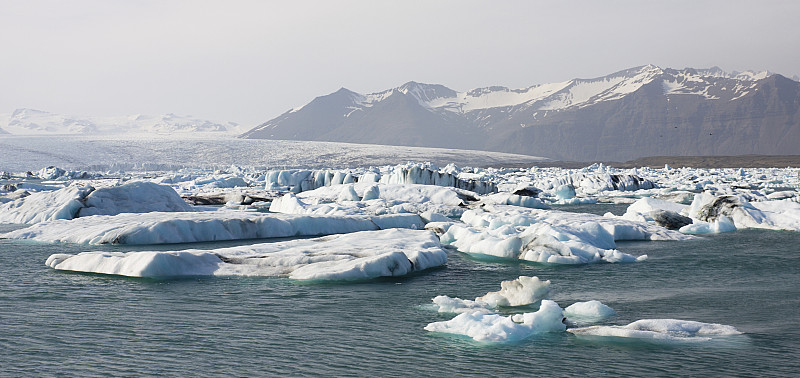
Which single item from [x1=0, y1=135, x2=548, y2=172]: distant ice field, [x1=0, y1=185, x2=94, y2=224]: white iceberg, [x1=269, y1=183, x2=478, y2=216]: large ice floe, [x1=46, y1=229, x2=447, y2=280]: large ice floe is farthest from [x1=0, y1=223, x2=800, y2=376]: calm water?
[x1=0, y1=135, x2=548, y2=172]: distant ice field

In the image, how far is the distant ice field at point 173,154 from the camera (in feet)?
311

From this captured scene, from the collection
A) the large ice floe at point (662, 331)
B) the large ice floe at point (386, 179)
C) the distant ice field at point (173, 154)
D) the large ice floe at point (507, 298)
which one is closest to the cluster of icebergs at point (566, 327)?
the large ice floe at point (662, 331)

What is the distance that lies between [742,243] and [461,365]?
16.1 metres

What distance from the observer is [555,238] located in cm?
1936

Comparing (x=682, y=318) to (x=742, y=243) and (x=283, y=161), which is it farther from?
(x=283, y=161)

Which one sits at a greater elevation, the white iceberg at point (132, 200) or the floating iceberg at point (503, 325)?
the white iceberg at point (132, 200)

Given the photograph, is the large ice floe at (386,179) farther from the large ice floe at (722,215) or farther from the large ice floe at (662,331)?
the large ice floe at (662,331)

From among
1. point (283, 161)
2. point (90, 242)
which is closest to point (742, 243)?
point (90, 242)

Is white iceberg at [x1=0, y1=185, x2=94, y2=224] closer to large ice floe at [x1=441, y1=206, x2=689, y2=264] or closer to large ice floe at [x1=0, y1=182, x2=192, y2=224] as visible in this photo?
large ice floe at [x1=0, y1=182, x2=192, y2=224]

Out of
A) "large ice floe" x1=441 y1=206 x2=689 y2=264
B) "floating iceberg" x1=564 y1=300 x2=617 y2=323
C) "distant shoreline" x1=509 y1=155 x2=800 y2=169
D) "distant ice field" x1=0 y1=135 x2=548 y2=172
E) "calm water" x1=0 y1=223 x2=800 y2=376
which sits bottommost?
"calm water" x1=0 y1=223 x2=800 y2=376

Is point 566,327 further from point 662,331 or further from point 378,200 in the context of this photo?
point 378,200

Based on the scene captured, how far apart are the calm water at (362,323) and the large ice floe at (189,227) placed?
4.64m

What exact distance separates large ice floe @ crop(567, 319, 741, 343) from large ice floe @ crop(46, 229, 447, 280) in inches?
244

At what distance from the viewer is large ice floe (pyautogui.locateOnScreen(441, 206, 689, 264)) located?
60.6ft
